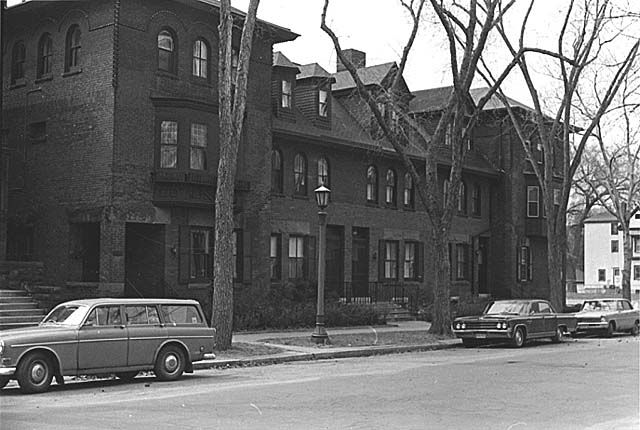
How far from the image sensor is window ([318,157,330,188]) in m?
35.2

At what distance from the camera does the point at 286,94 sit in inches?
1362

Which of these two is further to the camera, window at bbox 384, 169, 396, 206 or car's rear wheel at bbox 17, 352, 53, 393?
window at bbox 384, 169, 396, 206

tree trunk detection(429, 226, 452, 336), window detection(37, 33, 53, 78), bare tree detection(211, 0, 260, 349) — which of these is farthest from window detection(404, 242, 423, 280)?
bare tree detection(211, 0, 260, 349)

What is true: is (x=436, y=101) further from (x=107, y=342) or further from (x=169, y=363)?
(x=107, y=342)

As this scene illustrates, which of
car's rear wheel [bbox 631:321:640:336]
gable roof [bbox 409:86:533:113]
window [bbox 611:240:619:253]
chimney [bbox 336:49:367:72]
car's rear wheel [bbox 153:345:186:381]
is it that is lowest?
car's rear wheel [bbox 631:321:640:336]

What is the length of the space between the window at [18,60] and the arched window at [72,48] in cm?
252

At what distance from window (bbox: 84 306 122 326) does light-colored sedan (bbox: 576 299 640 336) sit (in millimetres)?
20091

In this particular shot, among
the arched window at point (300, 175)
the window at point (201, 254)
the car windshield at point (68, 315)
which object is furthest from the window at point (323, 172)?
the car windshield at point (68, 315)

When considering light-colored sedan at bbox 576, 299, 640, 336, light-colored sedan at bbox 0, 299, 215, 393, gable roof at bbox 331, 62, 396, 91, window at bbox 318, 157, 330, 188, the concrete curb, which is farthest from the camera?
gable roof at bbox 331, 62, 396, 91

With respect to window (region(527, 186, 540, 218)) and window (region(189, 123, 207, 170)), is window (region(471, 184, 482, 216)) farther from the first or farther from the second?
window (region(189, 123, 207, 170))

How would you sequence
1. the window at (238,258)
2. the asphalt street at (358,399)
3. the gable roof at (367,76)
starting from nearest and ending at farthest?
the asphalt street at (358,399)
the window at (238,258)
the gable roof at (367,76)

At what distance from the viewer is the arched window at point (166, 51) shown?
27688mm

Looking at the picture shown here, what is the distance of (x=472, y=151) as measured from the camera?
1838 inches

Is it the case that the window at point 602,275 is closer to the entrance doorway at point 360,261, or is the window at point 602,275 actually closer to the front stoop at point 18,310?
the entrance doorway at point 360,261
